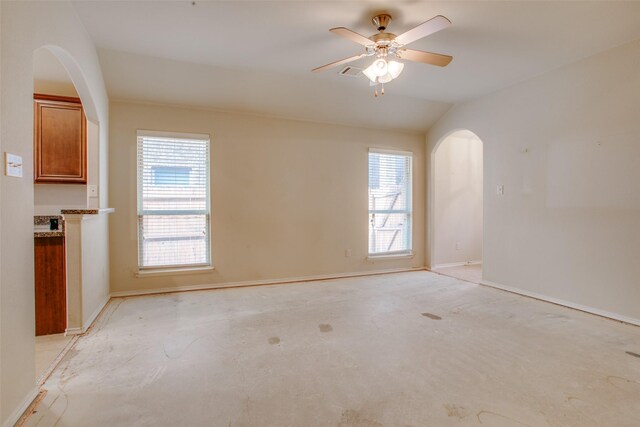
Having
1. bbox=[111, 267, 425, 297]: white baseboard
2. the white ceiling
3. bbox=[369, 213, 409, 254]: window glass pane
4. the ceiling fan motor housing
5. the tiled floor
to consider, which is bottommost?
the tiled floor

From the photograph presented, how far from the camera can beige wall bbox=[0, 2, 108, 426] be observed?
→ 160 centimetres

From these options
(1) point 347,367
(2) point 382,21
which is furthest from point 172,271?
(2) point 382,21

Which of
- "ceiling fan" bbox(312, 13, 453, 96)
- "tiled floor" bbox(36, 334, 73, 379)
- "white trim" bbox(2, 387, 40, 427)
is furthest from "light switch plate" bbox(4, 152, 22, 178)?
"ceiling fan" bbox(312, 13, 453, 96)

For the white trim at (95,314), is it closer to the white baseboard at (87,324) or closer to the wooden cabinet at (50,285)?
the white baseboard at (87,324)

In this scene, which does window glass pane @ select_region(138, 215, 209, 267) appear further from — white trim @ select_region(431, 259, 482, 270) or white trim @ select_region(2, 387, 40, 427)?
white trim @ select_region(431, 259, 482, 270)

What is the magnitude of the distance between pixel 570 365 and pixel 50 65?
208 inches

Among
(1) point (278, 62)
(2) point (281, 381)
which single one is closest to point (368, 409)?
(2) point (281, 381)

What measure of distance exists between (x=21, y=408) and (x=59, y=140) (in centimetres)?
299

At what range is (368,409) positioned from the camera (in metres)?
1.83

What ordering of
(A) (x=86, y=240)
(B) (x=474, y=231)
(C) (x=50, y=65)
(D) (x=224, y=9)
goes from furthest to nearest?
1. (B) (x=474, y=231)
2. (C) (x=50, y=65)
3. (A) (x=86, y=240)
4. (D) (x=224, y=9)

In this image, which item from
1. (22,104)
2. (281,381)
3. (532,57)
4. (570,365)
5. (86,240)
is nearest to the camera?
(22,104)

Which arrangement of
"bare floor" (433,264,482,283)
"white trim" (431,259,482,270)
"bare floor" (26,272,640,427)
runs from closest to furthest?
1. "bare floor" (26,272,640,427)
2. "bare floor" (433,264,482,283)
3. "white trim" (431,259,482,270)

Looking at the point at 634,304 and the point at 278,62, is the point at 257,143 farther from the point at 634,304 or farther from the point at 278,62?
the point at 634,304

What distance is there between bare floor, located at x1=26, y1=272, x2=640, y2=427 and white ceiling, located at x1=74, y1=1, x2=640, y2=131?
8.93 ft
